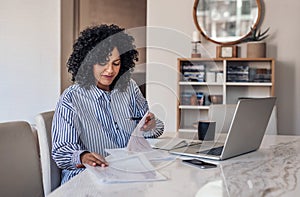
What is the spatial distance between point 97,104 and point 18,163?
0.48 m

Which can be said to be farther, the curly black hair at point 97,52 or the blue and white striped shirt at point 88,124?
the curly black hair at point 97,52

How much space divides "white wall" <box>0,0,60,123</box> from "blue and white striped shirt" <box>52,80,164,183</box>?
2284mm

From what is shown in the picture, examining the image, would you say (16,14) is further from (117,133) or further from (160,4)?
(117,133)

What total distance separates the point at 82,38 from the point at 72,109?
406 mm

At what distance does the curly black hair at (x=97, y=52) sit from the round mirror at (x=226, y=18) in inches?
67.6

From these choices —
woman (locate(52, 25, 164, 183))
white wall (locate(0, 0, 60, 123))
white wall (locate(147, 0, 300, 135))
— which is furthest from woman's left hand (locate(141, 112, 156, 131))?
white wall (locate(0, 0, 60, 123))

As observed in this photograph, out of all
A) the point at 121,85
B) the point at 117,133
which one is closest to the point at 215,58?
the point at 121,85

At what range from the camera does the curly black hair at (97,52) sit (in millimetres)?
1647

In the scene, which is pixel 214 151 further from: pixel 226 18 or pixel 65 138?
pixel 226 18

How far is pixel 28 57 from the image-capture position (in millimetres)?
3932

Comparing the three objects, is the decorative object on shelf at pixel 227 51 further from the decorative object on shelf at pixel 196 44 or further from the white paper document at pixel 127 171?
the white paper document at pixel 127 171

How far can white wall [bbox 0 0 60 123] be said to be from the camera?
3912 mm

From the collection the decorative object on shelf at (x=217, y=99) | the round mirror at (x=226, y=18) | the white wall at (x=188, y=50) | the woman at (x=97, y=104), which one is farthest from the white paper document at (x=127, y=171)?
the round mirror at (x=226, y=18)

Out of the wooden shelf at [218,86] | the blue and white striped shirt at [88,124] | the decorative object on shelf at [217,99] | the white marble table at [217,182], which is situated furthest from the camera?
the decorative object on shelf at [217,99]
